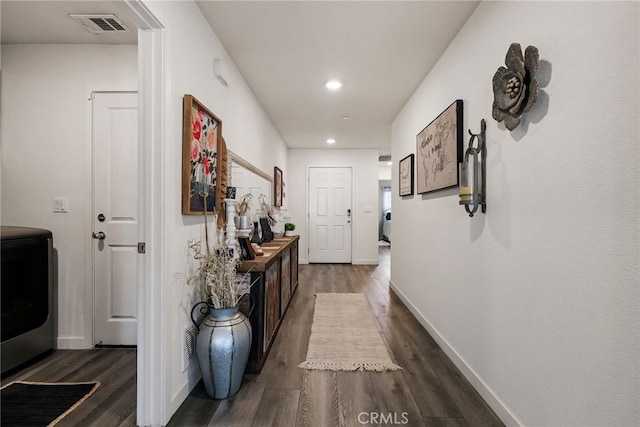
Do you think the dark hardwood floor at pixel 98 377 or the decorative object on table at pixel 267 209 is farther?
the decorative object on table at pixel 267 209

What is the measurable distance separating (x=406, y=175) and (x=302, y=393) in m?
2.56

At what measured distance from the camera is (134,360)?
7.35ft

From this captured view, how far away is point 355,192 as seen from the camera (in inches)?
251

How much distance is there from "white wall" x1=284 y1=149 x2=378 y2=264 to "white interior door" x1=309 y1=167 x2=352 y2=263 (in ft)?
0.42

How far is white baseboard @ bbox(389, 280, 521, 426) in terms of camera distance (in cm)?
154

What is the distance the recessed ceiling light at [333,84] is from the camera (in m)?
3.04

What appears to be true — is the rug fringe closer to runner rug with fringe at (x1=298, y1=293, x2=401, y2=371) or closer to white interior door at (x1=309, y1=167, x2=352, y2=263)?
runner rug with fringe at (x1=298, y1=293, x2=401, y2=371)

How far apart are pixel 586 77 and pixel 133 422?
2.52m

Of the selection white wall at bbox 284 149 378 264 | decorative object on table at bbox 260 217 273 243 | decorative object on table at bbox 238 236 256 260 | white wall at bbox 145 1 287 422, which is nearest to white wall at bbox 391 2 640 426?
decorative object on table at bbox 238 236 256 260

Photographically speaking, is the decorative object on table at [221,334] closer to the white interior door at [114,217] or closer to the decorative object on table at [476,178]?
the white interior door at [114,217]

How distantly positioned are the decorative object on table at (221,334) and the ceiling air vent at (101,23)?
1.64m

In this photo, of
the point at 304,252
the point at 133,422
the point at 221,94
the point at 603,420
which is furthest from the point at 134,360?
the point at 304,252

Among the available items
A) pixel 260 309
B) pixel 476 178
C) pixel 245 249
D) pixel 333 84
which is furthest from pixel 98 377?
pixel 333 84

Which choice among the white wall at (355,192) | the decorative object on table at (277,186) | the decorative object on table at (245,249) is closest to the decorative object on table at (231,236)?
the decorative object on table at (245,249)
